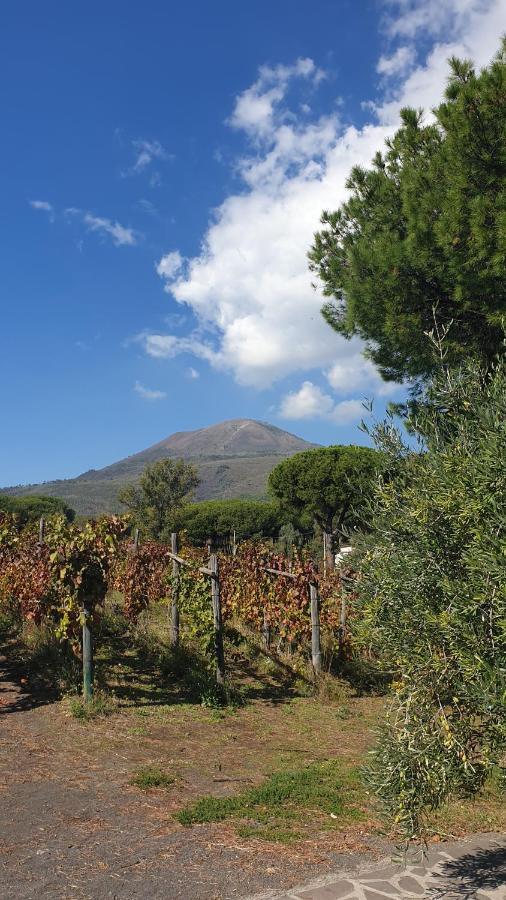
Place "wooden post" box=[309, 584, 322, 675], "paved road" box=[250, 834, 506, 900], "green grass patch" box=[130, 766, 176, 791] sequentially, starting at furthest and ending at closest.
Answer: "wooden post" box=[309, 584, 322, 675] → "green grass patch" box=[130, 766, 176, 791] → "paved road" box=[250, 834, 506, 900]

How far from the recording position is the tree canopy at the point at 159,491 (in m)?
49.8

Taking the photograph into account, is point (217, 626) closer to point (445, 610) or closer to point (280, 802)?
point (280, 802)

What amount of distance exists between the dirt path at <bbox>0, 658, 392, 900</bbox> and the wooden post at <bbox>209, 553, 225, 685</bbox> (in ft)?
11.1

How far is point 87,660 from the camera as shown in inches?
399

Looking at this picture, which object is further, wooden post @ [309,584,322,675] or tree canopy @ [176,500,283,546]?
tree canopy @ [176,500,283,546]

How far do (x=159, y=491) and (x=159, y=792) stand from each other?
45.8 m

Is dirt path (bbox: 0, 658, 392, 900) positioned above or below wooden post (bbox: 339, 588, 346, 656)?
below

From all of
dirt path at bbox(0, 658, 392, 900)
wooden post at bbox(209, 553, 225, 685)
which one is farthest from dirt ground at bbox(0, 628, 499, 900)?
wooden post at bbox(209, 553, 225, 685)

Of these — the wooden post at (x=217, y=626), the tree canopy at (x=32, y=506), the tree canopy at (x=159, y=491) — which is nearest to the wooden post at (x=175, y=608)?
the wooden post at (x=217, y=626)

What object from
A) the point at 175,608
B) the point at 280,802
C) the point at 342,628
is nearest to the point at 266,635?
the point at 342,628

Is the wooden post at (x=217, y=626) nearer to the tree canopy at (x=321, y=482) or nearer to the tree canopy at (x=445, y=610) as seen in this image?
the tree canopy at (x=445, y=610)

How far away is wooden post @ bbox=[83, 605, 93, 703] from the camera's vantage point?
1000 cm

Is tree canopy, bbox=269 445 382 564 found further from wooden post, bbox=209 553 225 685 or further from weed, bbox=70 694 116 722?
weed, bbox=70 694 116 722

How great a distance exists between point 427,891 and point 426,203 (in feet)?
31.4
